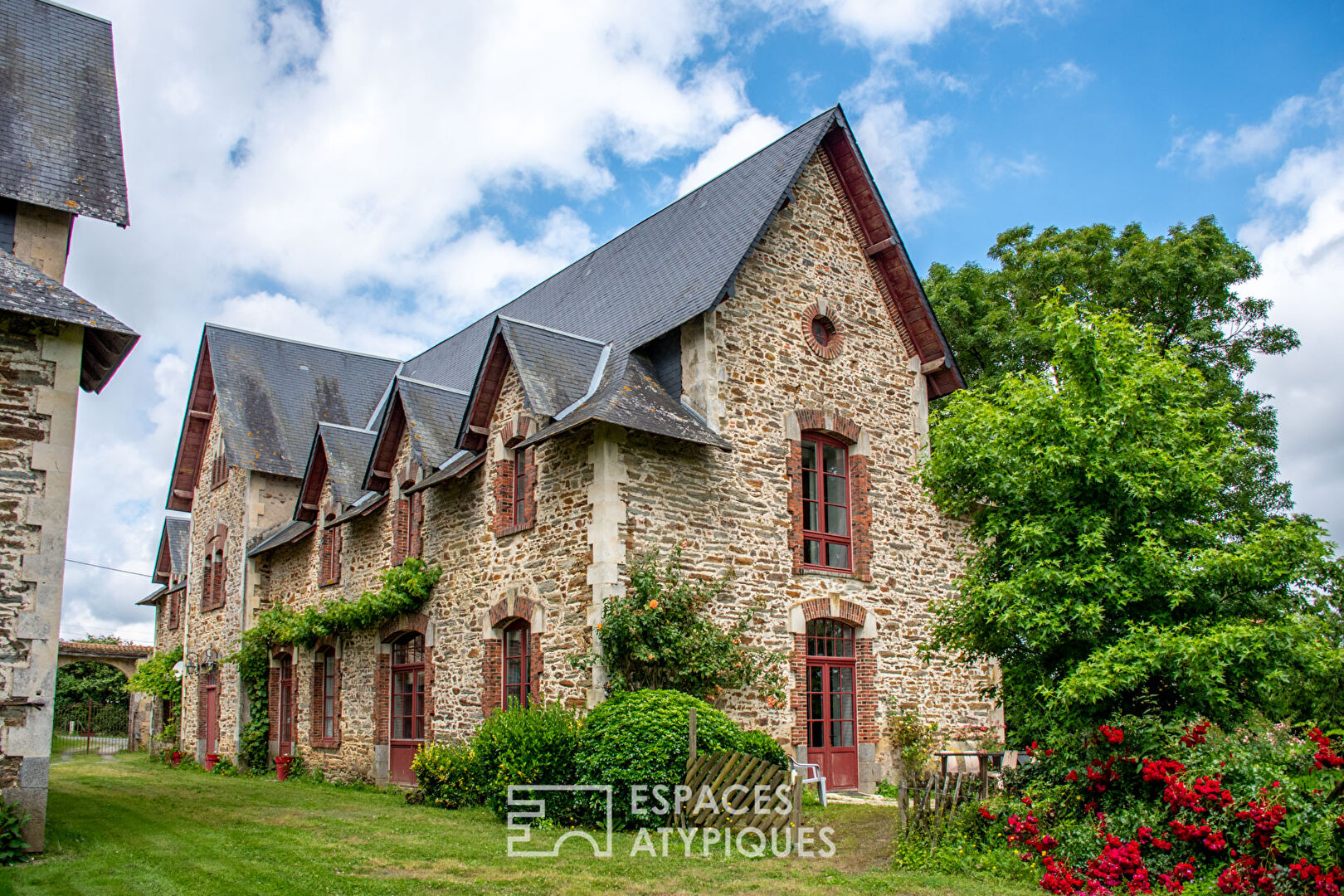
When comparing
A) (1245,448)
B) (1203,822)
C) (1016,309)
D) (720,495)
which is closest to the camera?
Answer: (1203,822)

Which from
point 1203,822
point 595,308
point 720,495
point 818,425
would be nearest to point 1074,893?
point 1203,822

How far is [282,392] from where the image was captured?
2400 cm

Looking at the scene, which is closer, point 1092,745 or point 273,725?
point 1092,745

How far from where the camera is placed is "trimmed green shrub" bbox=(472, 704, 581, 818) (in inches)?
438

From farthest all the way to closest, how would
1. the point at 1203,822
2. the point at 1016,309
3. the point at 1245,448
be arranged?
the point at 1016,309 → the point at 1245,448 → the point at 1203,822

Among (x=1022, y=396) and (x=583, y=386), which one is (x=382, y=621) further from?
(x=1022, y=396)

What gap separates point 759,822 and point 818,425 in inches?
242

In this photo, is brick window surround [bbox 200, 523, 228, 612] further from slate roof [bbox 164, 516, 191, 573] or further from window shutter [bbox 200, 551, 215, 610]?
slate roof [bbox 164, 516, 191, 573]

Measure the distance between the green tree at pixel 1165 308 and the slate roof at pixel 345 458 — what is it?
1205 centimetres

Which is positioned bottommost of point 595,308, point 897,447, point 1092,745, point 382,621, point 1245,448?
point 1092,745

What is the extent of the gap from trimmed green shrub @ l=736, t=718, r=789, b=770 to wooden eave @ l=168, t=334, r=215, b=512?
17172mm

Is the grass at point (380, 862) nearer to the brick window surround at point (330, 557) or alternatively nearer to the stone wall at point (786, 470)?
the stone wall at point (786, 470)

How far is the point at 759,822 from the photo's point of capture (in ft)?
33.3

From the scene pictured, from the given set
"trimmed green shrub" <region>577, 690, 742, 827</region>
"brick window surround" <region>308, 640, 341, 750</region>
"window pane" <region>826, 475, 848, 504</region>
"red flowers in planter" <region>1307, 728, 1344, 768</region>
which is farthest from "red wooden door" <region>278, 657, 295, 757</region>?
"red flowers in planter" <region>1307, 728, 1344, 768</region>
